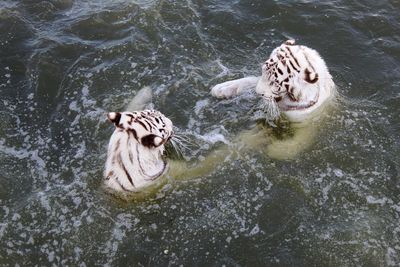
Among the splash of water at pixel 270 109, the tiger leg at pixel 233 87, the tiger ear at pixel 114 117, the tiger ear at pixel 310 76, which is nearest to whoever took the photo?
the tiger ear at pixel 114 117

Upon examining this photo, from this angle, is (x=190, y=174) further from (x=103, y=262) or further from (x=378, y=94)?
(x=378, y=94)

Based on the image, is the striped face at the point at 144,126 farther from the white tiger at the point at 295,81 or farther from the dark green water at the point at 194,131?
the white tiger at the point at 295,81

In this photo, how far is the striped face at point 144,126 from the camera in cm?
565

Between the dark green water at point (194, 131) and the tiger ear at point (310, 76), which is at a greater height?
the tiger ear at point (310, 76)

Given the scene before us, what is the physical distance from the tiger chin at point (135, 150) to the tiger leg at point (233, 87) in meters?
1.68

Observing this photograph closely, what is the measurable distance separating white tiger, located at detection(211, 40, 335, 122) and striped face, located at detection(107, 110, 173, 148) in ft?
5.75

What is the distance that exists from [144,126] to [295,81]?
2.26m

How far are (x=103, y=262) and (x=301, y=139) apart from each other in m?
3.34

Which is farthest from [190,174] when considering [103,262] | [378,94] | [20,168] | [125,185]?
[378,94]

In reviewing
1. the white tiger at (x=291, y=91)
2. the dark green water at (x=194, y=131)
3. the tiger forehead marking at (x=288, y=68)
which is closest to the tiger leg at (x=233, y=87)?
the white tiger at (x=291, y=91)

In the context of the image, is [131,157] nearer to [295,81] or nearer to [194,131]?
[194,131]

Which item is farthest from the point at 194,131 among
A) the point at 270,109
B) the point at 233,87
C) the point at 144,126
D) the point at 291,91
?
the point at 144,126

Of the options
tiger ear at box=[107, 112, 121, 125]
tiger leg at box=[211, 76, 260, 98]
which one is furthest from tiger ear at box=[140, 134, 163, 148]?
tiger leg at box=[211, 76, 260, 98]

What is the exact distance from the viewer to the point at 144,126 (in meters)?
5.86
